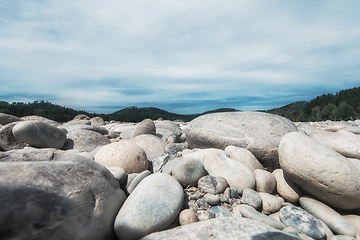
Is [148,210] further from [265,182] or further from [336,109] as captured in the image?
[336,109]

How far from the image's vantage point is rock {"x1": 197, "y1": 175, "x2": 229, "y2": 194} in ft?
9.21

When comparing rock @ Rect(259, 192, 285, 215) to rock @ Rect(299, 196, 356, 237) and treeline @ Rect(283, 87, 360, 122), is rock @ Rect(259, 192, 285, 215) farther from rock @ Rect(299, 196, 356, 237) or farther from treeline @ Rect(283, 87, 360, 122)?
treeline @ Rect(283, 87, 360, 122)

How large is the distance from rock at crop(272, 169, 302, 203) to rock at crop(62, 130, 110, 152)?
5.76m

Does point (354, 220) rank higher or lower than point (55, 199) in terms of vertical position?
lower

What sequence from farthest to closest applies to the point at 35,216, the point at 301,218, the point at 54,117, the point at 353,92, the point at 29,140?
the point at 353,92 → the point at 54,117 → the point at 29,140 → the point at 301,218 → the point at 35,216

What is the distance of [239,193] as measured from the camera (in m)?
2.89

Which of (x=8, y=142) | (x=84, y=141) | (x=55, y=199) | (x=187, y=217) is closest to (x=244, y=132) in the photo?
(x=187, y=217)

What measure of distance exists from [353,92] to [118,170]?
4954cm

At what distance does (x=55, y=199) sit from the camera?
153 centimetres

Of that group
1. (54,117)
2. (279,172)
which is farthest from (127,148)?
(54,117)

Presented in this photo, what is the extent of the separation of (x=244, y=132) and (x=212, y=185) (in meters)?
1.99

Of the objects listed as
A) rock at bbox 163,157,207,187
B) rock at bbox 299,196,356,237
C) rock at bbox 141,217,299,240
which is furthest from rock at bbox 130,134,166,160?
rock at bbox 299,196,356,237

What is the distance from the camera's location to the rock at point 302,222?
211 centimetres

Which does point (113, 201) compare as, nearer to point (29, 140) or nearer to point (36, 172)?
point (36, 172)
